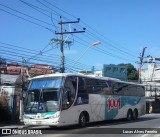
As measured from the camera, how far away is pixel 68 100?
22.4 metres

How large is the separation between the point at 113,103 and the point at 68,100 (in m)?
6.90

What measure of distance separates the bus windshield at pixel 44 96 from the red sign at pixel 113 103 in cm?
646

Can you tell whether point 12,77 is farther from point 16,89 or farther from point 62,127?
point 62,127

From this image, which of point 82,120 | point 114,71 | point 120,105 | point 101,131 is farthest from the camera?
point 114,71

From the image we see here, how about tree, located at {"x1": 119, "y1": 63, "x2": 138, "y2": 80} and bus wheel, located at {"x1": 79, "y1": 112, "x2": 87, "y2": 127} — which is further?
tree, located at {"x1": 119, "y1": 63, "x2": 138, "y2": 80}

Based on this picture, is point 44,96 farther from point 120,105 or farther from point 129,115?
point 129,115

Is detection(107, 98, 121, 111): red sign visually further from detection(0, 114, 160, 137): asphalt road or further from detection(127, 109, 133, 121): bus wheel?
detection(0, 114, 160, 137): asphalt road

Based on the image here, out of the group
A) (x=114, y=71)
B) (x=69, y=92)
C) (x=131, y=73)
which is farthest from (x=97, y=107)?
(x=131, y=73)

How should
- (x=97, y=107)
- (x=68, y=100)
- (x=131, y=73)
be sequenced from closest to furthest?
(x=68, y=100), (x=97, y=107), (x=131, y=73)

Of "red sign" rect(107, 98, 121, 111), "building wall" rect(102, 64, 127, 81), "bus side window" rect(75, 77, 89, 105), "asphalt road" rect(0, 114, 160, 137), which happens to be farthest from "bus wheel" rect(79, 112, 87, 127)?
"building wall" rect(102, 64, 127, 81)

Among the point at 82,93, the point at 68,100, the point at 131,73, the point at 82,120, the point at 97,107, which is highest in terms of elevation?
the point at 131,73

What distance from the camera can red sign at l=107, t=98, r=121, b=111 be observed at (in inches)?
1098

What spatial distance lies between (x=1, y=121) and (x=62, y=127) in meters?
6.18

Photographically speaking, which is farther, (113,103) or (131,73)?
(131,73)
